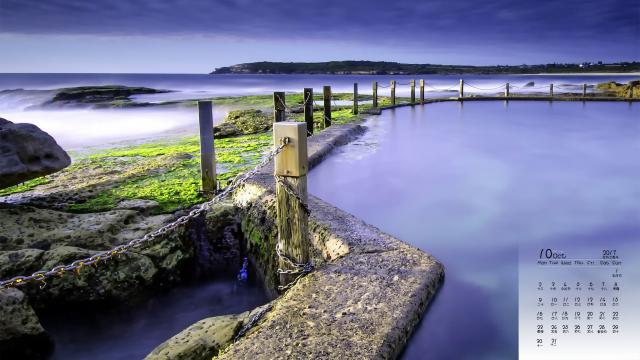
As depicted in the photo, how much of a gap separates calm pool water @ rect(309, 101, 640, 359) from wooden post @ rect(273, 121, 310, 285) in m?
0.94

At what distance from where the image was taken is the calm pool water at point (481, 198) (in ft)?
11.0

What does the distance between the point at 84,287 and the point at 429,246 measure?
3.03m

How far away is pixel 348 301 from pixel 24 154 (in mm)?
4198

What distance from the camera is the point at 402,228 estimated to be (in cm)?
519

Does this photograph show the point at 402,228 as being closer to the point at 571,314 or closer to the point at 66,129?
the point at 571,314

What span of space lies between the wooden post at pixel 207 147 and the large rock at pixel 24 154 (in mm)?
1541

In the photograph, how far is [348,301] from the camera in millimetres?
2865

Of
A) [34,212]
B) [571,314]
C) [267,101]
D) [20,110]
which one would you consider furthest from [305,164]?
[20,110]

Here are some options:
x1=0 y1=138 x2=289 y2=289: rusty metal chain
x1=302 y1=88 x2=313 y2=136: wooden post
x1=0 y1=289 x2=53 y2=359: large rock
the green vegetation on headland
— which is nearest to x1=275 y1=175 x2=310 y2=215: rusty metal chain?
x1=0 y1=138 x2=289 y2=289: rusty metal chain

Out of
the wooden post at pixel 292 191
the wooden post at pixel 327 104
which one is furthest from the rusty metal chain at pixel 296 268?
the wooden post at pixel 327 104
